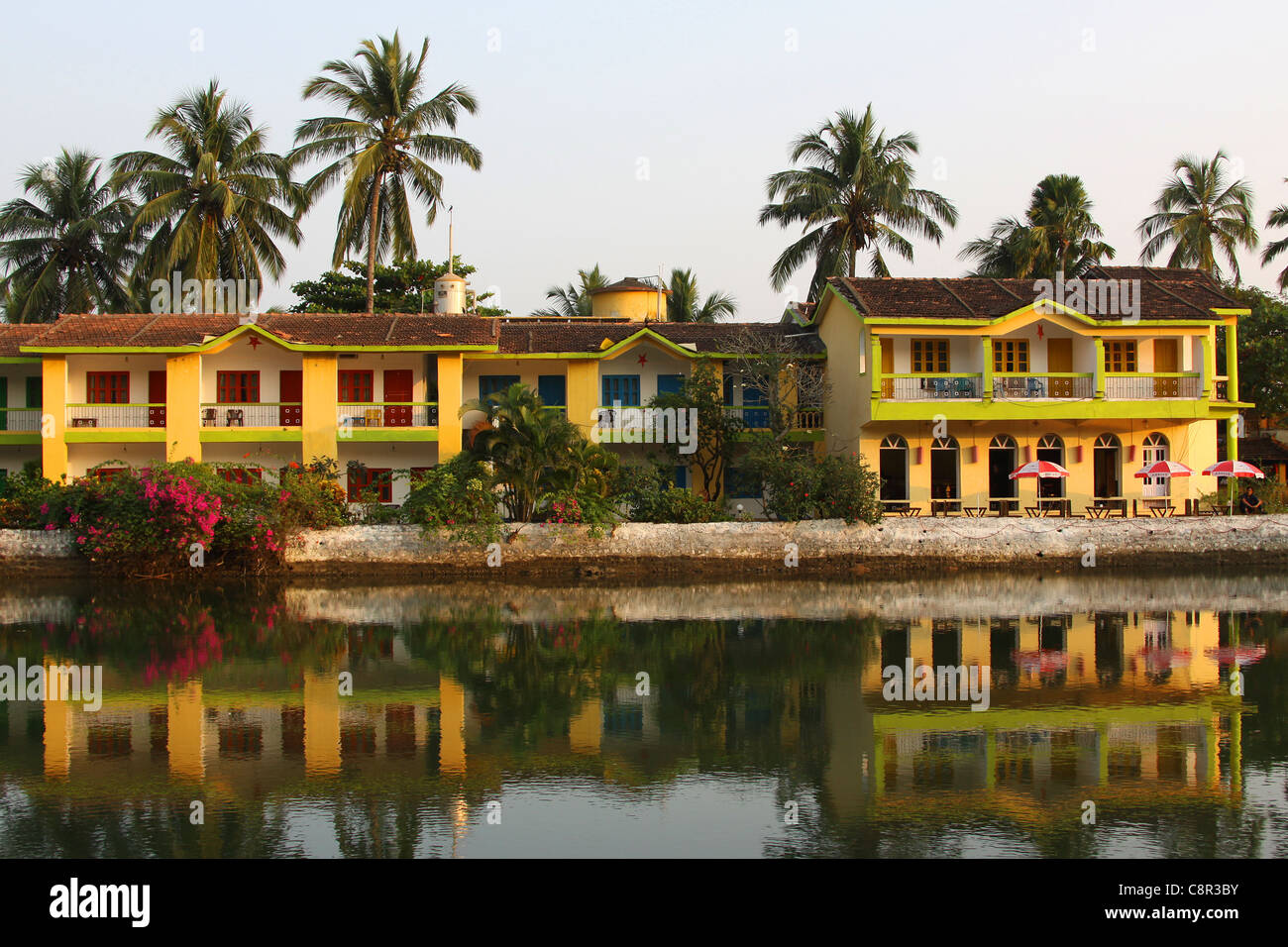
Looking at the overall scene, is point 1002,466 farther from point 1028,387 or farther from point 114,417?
point 114,417

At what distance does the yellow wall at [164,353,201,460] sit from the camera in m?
27.7

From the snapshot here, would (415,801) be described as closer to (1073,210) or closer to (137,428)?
(137,428)

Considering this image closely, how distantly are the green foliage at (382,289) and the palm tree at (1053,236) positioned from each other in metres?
17.9

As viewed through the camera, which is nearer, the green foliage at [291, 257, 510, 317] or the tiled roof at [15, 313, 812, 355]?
the tiled roof at [15, 313, 812, 355]

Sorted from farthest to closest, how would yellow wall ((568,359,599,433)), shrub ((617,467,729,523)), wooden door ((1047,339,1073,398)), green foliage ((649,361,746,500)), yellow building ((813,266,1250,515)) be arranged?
1. yellow wall ((568,359,599,433))
2. wooden door ((1047,339,1073,398))
3. yellow building ((813,266,1250,515))
4. green foliage ((649,361,746,500))
5. shrub ((617,467,729,523))

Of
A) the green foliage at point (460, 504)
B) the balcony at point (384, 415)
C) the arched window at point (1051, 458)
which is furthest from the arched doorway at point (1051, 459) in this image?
the balcony at point (384, 415)

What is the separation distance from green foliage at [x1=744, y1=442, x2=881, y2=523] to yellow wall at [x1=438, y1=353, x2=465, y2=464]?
760 cm

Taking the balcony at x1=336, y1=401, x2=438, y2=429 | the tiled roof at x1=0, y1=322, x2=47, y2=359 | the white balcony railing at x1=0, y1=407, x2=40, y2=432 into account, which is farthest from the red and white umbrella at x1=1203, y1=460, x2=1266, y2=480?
the tiled roof at x1=0, y1=322, x2=47, y2=359

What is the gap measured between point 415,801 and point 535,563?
15178mm

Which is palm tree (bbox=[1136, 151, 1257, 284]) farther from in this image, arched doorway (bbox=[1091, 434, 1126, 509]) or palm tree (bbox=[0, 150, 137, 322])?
palm tree (bbox=[0, 150, 137, 322])

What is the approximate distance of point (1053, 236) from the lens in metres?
36.1

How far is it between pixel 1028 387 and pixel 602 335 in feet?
35.7

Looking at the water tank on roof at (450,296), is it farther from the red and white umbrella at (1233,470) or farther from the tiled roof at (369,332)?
the red and white umbrella at (1233,470)
